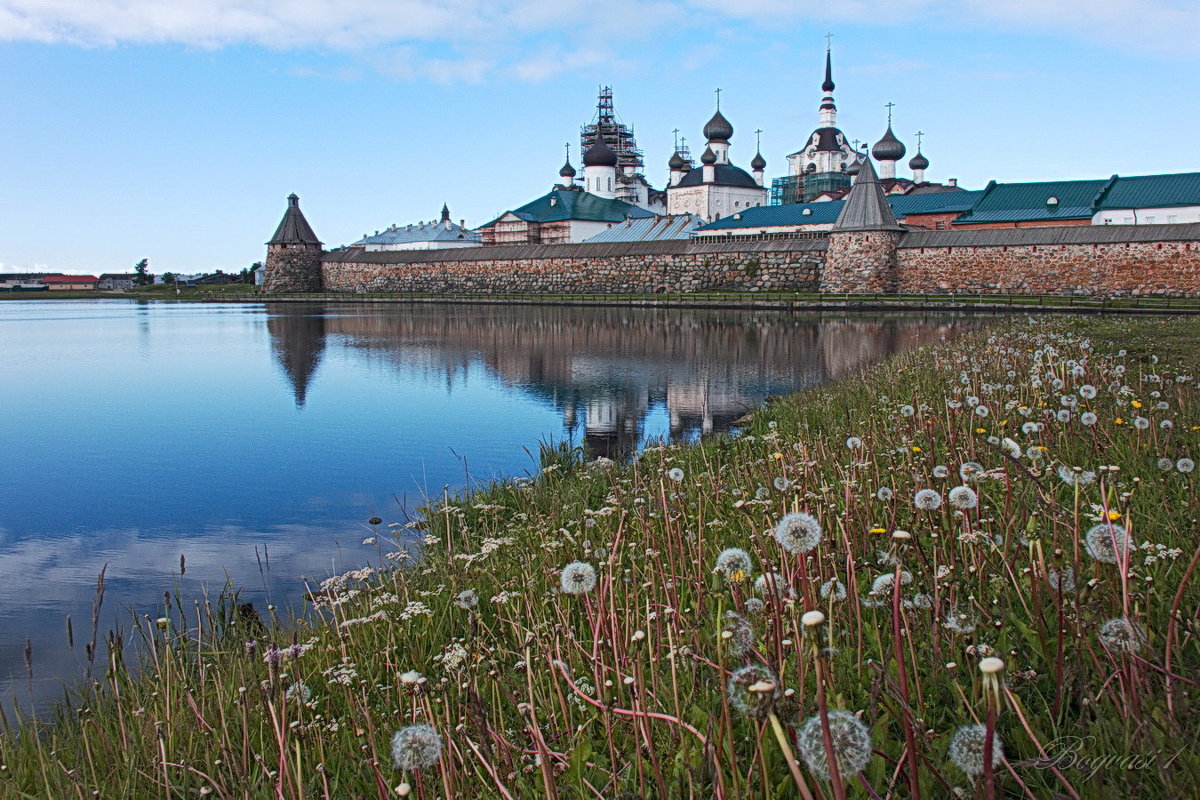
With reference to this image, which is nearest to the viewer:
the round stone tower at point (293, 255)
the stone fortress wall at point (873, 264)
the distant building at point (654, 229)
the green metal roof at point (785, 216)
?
the stone fortress wall at point (873, 264)

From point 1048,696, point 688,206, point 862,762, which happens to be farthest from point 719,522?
point 688,206

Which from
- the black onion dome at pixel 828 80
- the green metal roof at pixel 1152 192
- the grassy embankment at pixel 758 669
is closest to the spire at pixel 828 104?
the black onion dome at pixel 828 80

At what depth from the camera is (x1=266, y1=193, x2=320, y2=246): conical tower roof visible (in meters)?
50.8

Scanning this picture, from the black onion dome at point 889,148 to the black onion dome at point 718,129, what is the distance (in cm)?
1027

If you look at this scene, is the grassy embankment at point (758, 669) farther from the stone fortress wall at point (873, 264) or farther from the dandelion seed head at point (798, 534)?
the stone fortress wall at point (873, 264)

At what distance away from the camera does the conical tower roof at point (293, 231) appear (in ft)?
167

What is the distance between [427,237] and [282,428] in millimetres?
59380

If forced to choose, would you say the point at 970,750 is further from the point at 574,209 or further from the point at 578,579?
the point at 574,209

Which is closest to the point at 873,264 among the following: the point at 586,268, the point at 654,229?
the point at 586,268

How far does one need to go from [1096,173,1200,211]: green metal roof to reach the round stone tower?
132 feet

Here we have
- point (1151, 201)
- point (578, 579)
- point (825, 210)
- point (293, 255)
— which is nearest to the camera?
point (578, 579)

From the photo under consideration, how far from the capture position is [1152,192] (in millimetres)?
38531

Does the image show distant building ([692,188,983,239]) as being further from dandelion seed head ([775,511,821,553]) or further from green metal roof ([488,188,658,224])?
dandelion seed head ([775,511,821,553])

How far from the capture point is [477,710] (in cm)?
162
